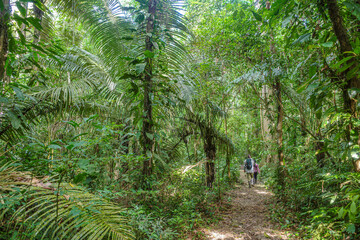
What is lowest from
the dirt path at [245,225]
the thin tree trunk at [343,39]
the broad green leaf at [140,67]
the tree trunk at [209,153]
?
the dirt path at [245,225]

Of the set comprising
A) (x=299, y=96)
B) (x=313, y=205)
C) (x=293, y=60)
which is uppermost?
(x=293, y=60)

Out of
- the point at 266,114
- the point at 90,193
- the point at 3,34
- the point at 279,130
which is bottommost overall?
the point at 90,193

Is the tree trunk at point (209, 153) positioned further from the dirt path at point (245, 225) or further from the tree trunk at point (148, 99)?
the tree trunk at point (148, 99)

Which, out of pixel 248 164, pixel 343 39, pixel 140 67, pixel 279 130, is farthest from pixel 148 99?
pixel 248 164

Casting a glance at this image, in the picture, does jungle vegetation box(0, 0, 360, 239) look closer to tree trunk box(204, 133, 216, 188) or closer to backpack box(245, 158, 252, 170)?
tree trunk box(204, 133, 216, 188)

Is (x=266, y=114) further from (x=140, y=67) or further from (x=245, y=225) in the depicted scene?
(x=140, y=67)

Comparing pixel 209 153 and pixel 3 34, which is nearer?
pixel 3 34

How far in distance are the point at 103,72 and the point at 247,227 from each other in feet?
17.2

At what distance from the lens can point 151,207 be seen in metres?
3.41

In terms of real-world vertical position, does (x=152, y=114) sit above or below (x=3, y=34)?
below

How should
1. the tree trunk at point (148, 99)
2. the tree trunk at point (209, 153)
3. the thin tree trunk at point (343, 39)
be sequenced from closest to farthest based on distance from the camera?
the thin tree trunk at point (343, 39) → the tree trunk at point (148, 99) → the tree trunk at point (209, 153)

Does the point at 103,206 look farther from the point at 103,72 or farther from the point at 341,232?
the point at 103,72

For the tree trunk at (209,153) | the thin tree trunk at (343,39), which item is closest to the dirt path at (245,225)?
the tree trunk at (209,153)

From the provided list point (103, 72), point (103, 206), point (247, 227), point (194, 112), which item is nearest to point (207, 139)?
point (194, 112)
